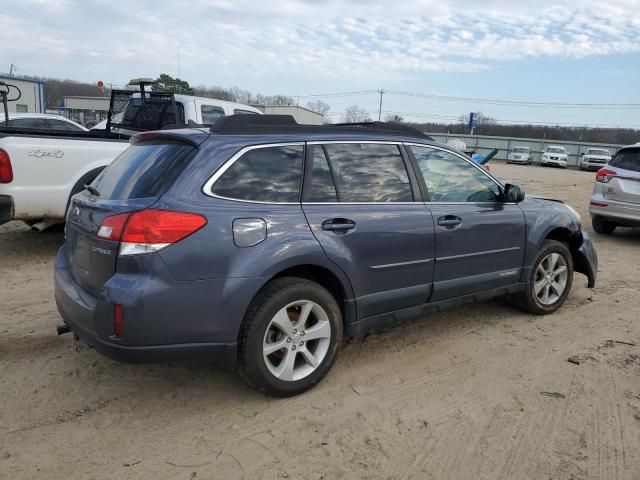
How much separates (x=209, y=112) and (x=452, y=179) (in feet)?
18.7

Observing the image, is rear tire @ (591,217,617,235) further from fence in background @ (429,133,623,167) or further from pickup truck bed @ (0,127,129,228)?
fence in background @ (429,133,623,167)

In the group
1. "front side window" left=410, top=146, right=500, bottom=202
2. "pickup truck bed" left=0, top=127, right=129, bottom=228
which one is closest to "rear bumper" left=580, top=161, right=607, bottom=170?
"front side window" left=410, top=146, right=500, bottom=202

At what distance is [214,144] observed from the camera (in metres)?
3.24

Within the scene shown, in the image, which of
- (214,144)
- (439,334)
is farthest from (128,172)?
(439,334)

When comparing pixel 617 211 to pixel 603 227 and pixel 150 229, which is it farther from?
pixel 150 229

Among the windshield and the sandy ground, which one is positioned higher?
the windshield

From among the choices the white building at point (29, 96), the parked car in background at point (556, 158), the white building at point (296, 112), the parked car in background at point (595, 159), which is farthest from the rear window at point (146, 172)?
the parked car in background at point (556, 158)

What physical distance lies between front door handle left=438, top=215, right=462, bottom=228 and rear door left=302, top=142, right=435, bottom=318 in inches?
4.5

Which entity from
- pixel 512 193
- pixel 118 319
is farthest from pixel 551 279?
pixel 118 319

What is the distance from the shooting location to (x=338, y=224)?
348cm

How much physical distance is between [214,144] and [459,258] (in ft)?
6.88

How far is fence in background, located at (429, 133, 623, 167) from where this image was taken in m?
49.9

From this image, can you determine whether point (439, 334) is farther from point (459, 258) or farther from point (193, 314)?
point (193, 314)

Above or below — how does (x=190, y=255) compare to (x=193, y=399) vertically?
above
